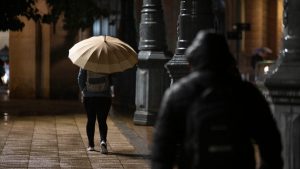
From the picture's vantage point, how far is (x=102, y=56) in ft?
34.2

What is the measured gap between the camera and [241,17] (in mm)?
38719

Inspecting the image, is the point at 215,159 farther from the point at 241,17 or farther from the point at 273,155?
the point at 241,17

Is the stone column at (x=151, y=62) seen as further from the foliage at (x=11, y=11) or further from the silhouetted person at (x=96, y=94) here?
the foliage at (x=11, y=11)

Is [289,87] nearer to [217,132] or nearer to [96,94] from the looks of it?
[217,132]

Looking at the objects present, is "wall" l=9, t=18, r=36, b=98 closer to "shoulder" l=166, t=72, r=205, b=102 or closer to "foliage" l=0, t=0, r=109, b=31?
"foliage" l=0, t=0, r=109, b=31

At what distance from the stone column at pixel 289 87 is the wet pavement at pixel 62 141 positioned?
3406mm

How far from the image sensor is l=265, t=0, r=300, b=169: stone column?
6211 mm

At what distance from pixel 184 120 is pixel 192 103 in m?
0.13

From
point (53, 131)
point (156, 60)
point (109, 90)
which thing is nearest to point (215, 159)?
point (109, 90)

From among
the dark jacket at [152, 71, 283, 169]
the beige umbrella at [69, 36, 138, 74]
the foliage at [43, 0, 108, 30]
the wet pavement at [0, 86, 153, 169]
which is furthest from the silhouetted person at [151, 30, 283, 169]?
the foliage at [43, 0, 108, 30]

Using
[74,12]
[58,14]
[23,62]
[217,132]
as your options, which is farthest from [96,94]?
[23,62]

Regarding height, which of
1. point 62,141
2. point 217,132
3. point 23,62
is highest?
A: point 217,132

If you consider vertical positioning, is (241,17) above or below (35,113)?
above

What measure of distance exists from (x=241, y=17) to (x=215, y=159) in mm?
35420
